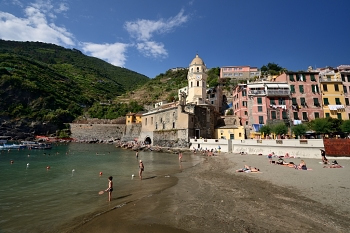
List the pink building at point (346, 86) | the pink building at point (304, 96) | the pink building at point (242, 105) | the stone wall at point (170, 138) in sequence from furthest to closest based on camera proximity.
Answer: the pink building at point (242, 105)
the stone wall at point (170, 138)
the pink building at point (304, 96)
the pink building at point (346, 86)

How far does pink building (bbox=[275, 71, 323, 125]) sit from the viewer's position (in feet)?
99.6

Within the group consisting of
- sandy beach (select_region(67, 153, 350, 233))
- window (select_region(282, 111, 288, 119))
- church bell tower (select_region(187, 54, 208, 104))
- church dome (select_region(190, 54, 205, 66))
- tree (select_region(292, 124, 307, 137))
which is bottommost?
sandy beach (select_region(67, 153, 350, 233))

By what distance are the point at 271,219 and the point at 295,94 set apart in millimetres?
32669

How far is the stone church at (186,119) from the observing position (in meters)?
35.4

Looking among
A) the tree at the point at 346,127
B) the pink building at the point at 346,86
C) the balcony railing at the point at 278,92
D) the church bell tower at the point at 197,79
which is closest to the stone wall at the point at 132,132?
the church bell tower at the point at 197,79

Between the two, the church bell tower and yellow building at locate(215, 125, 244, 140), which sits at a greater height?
the church bell tower

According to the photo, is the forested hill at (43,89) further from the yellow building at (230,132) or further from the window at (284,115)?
the window at (284,115)

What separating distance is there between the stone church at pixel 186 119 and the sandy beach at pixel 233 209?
83.5ft

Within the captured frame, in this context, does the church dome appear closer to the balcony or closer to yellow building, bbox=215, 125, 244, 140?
yellow building, bbox=215, 125, 244, 140

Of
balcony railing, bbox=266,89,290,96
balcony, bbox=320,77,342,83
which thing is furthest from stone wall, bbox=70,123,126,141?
balcony, bbox=320,77,342,83

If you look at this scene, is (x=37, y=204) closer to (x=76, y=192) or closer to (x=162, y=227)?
(x=76, y=192)

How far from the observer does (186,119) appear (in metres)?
34.9

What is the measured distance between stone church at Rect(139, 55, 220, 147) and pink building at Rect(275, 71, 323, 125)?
15.2 meters

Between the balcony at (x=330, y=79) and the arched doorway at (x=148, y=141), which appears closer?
the balcony at (x=330, y=79)
